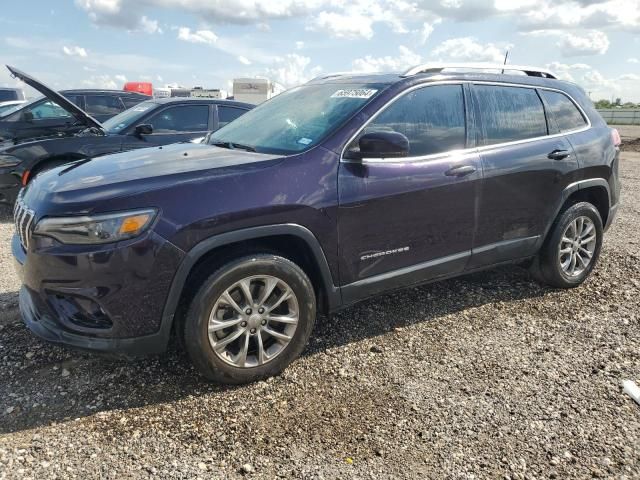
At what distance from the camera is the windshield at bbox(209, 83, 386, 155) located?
3.21 meters

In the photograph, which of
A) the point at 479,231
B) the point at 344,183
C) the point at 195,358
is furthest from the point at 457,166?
the point at 195,358

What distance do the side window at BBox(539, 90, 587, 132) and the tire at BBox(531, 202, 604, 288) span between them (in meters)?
0.68

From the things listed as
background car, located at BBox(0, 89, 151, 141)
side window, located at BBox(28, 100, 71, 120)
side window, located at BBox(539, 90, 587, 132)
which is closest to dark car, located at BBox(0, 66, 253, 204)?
background car, located at BBox(0, 89, 151, 141)

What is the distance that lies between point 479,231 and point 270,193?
67.1 inches

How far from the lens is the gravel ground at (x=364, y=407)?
2.38 meters

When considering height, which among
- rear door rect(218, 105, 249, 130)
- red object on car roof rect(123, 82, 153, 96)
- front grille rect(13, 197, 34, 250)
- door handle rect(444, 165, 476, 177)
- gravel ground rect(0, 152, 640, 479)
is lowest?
gravel ground rect(0, 152, 640, 479)

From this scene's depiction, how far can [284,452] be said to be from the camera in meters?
2.45

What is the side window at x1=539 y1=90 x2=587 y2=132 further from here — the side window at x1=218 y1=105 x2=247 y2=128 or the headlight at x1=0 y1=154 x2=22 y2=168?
the headlight at x1=0 y1=154 x2=22 y2=168

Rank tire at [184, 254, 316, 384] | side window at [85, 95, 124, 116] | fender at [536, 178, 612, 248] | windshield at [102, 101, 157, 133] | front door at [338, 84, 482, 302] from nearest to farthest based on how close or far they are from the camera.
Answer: tire at [184, 254, 316, 384], front door at [338, 84, 482, 302], fender at [536, 178, 612, 248], windshield at [102, 101, 157, 133], side window at [85, 95, 124, 116]

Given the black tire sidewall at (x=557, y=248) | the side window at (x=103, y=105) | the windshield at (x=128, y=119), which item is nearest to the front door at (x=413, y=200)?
the black tire sidewall at (x=557, y=248)

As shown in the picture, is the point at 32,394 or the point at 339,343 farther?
the point at 339,343

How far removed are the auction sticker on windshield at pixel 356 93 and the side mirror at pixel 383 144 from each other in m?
0.46

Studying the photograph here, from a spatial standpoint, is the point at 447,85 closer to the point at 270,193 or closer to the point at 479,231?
the point at 479,231

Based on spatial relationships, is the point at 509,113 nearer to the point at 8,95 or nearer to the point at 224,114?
the point at 224,114
